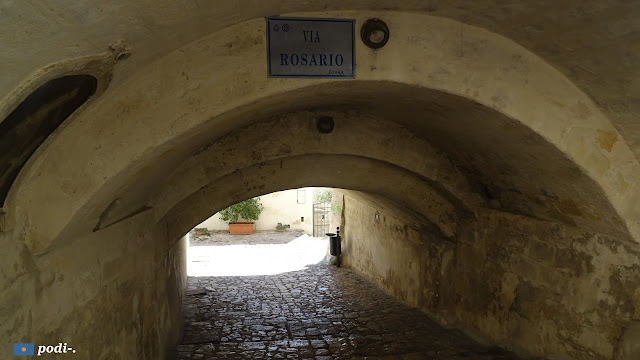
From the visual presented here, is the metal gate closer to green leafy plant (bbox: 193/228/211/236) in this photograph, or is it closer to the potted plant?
the potted plant

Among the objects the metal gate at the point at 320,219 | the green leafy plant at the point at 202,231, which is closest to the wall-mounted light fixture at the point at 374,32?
the green leafy plant at the point at 202,231

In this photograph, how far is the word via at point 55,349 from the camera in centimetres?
239

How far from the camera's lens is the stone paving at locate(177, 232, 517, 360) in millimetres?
5243

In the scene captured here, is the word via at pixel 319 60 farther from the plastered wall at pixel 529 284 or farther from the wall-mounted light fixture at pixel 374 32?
the plastered wall at pixel 529 284

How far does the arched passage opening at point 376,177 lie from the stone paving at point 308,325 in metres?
0.47

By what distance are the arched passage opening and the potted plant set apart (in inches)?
479

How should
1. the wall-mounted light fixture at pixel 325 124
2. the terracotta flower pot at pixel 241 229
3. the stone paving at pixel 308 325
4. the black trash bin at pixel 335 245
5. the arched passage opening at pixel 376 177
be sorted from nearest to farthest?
the arched passage opening at pixel 376 177 < the wall-mounted light fixture at pixel 325 124 < the stone paving at pixel 308 325 < the black trash bin at pixel 335 245 < the terracotta flower pot at pixel 241 229

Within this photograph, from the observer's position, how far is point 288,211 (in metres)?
19.1

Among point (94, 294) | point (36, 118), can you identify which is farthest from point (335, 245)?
point (36, 118)

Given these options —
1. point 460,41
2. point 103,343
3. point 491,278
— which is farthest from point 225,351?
point 460,41

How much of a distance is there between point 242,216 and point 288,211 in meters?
2.08

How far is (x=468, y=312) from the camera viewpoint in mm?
5500

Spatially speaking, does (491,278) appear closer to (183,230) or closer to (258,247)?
(183,230)

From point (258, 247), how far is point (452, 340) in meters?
10.2
